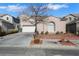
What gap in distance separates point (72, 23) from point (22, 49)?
0.98 meters

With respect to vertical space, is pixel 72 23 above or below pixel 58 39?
above

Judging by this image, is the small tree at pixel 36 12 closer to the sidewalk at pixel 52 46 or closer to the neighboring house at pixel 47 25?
the neighboring house at pixel 47 25

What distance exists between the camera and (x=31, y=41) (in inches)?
309

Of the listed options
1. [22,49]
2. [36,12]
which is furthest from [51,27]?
[22,49]

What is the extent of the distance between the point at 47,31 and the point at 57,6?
1.55 feet

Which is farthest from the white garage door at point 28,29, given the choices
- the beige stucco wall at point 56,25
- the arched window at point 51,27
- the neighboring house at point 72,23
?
the neighboring house at point 72,23

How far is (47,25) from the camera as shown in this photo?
7867mm

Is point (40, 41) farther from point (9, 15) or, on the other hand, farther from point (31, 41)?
point (9, 15)

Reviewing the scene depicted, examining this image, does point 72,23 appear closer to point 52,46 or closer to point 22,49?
point 52,46

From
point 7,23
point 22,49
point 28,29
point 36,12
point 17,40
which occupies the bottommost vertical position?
point 22,49

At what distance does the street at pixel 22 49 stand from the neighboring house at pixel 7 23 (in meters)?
0.14

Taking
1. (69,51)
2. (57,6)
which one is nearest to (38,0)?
(57,6)

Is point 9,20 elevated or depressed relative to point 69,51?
elevated

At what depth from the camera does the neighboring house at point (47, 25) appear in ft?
25.7
